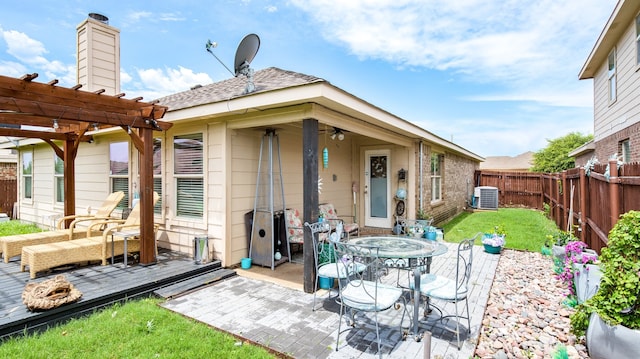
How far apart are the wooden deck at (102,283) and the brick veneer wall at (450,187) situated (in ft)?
19.5

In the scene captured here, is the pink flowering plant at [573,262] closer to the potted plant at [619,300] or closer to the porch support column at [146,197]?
the potted plant at [619,300]

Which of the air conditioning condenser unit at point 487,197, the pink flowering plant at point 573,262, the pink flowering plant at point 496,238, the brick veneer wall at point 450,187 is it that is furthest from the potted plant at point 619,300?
the air conditioning condenser unit at point 487,197

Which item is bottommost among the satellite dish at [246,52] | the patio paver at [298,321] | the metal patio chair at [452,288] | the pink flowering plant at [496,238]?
the patio paver at [298,321]

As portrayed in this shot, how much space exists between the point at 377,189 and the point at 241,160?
450 cm

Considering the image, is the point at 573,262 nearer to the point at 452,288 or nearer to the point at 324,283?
the point at 452,288

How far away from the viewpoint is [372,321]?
330 cm

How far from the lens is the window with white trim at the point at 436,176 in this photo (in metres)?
9.58

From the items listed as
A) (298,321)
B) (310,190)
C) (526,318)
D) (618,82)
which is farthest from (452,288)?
(618,82)

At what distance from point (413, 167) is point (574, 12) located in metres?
5.42

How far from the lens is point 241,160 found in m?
5.21

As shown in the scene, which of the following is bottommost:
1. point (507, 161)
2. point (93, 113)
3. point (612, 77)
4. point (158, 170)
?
point (158, 170)

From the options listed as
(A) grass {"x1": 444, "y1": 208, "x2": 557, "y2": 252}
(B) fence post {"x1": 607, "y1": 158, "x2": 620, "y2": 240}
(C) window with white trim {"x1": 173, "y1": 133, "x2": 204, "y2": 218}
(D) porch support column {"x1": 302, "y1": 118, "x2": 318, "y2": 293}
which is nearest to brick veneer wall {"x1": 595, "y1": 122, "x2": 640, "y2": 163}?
(A) grass {"x1": 444, "y1": 208, "x2": 557, "y2": 252}

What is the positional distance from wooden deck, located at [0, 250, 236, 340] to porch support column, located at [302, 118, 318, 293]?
4.79 ft

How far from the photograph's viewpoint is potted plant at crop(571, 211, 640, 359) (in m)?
2.24
